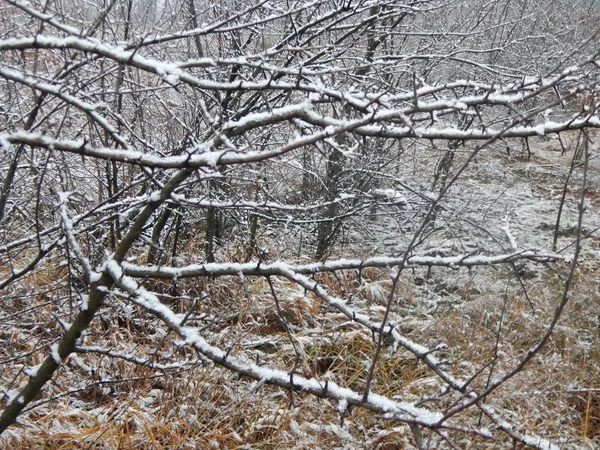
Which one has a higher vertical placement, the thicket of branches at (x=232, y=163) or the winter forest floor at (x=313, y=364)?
the thicket of branches at (x=232, y=163)

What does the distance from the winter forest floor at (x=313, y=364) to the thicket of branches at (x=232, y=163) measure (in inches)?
3.2

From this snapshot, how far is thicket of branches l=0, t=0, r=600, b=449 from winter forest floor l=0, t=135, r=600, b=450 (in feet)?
0.27

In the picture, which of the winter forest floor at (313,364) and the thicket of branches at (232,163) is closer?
the thicket of branches at (232,163)

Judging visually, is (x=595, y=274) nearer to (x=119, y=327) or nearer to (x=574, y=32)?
(x=119, y=327)

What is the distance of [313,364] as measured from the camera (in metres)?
3.74

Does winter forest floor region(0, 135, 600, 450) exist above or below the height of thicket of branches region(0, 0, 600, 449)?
below

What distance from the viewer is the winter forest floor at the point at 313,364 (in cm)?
291

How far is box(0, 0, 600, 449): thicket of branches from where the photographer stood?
1.33 meters

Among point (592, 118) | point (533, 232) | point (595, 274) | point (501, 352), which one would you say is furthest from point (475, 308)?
point (592, 118)

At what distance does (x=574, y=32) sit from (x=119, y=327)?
31.5ft

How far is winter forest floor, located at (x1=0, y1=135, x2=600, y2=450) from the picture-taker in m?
2.91

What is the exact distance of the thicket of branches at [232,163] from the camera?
133 centimetres

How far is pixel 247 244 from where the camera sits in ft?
16.1

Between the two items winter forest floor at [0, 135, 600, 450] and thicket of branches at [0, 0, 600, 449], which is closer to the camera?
thicket of branches at [0, 0, 600, 449]
